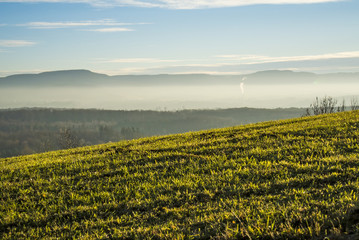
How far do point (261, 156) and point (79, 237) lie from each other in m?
6.87

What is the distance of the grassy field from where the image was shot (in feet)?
20.5

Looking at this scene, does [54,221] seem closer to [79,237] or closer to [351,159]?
[79,237]

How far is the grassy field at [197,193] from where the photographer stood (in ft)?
20.5

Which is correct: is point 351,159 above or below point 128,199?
above

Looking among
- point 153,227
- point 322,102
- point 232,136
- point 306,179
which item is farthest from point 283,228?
point 322,102

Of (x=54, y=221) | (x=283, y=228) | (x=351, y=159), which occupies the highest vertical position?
(x=351, y=159)

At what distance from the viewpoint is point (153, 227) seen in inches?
266

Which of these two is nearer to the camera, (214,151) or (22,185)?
(22,185)

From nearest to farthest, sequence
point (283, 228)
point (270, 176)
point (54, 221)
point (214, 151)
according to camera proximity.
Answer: point (283, 228), point (54, 221), point (270, 176), point (214, 151)

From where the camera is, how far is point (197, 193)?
840 cm

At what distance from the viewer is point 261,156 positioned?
37.0 feet

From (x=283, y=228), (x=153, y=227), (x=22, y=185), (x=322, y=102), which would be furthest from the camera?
(x=322, y=102)

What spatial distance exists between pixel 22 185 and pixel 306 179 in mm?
9029

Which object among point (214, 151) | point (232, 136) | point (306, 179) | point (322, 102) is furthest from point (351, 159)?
point (322, 102)
